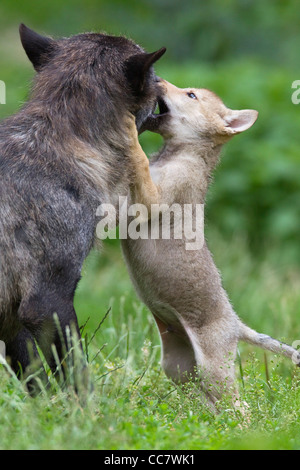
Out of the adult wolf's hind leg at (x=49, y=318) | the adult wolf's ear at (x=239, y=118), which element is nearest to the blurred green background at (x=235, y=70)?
the adult wolf's ear at (x=239, y=118)

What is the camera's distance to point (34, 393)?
4.85 m

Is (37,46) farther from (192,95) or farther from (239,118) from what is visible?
(239,118)

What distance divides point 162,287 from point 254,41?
13791mm

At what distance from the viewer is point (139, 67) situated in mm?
4941

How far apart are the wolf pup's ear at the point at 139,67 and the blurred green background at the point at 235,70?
0.78 meters

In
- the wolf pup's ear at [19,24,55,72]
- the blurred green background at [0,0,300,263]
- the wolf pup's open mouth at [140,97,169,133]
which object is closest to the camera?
the wolf pup's ear at [19,24,55,72]

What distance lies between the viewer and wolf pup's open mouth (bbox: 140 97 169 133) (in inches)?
218

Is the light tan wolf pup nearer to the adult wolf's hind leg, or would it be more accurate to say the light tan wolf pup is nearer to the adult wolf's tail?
the adult wolf's tail

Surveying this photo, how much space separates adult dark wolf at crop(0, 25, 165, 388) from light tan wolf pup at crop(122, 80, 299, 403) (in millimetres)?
354

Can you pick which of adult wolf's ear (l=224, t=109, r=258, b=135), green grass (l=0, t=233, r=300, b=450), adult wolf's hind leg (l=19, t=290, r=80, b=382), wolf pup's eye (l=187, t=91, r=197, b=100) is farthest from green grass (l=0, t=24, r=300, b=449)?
adult wolf's ear (l=224, t=109, r=258, b=135)

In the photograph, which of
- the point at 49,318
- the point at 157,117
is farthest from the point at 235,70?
the point at 49,318
